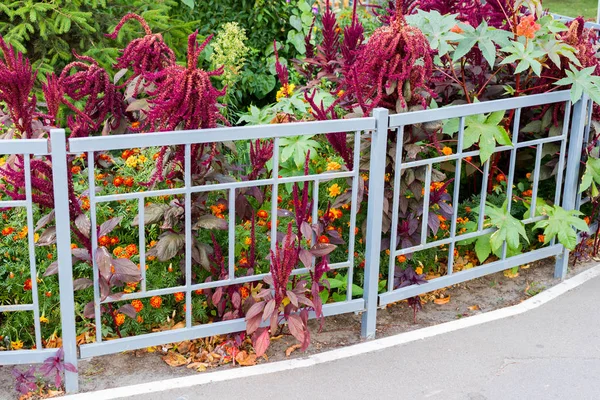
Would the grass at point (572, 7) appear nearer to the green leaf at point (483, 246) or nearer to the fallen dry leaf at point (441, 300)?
the green leaf at point (483, 246)

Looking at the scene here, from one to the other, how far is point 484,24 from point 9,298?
2762 millimetres

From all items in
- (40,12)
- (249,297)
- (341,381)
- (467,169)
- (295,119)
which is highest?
(40,12)

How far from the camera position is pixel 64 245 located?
3.24 m

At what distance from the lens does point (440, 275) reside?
15.2 feet

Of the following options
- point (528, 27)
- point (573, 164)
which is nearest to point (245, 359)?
point (573, 164)

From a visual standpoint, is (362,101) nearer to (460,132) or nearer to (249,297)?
(460,132)

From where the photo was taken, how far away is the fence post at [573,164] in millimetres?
4512

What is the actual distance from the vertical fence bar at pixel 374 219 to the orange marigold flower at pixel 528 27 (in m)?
1.16

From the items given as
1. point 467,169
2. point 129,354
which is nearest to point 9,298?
point 129,354

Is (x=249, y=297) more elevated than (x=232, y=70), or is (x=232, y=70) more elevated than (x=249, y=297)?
(x=232, y=70)

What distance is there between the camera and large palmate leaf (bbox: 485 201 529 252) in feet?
14.2

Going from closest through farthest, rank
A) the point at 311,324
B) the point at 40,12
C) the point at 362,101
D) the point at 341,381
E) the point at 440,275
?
the point at 341,381, the point at 362,101, the point at 311,324, the point at 440,275, the point at 40,12

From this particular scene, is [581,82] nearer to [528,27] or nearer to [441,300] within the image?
[528,27]

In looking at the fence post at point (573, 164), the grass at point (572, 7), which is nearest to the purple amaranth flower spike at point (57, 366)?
the fence post at point (573, 164)
